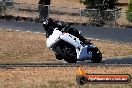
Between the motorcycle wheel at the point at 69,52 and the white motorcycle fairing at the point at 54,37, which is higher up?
the white motorcycle fairing at the point at 54,37

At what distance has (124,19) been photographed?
4175cm

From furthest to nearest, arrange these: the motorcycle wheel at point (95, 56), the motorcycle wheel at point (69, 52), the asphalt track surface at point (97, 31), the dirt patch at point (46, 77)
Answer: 1. the asphalt track surface at point (97, 31)
2. the motorcycle wheel at point (95, 56)
3. the motorcycle wheel at point (69, 52)
4. the dirt patch at point (46, 77)

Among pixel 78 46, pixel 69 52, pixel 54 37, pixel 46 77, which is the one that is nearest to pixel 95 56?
pixel 78 46

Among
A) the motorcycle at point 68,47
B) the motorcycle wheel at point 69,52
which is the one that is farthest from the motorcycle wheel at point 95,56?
the motorcycle wheel at point 69,52

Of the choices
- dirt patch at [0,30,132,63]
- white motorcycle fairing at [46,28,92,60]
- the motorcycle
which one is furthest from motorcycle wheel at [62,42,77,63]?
dirt patch at [0,30,132,63]

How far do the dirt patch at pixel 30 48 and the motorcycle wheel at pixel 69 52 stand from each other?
3277 mm

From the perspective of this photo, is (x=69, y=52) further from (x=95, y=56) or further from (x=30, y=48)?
(x=30, y=48)

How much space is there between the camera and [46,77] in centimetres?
1571

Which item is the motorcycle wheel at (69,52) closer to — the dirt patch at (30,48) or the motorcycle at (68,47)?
the motorcycle at (68,47)

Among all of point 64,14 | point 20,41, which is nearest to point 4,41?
point 20,41

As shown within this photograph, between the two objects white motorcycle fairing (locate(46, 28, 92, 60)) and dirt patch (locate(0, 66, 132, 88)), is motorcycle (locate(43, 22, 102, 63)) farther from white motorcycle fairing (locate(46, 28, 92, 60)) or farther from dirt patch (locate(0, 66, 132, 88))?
dirt patch (locate(0, 66, 132, 88))

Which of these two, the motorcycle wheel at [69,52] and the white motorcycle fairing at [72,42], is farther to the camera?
the motorcycle wheel at [69,52]

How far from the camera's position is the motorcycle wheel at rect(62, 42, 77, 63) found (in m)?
19.2

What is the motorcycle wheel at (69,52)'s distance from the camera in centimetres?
1917
